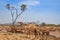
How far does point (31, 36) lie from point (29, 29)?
4.04 feet

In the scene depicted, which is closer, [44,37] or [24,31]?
[44,37]

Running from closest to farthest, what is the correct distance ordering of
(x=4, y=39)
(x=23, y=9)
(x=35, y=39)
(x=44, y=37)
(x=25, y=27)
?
(x=4, y=39) → (x=35, y=39) → (x=44, y=37) → (x=25, y=27) → (x=23, y=9)

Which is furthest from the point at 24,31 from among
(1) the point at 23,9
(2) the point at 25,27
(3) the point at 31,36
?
(1) the point at 23,9

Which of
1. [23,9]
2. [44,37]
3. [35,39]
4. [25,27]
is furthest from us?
[23,9]

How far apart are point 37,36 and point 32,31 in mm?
1167

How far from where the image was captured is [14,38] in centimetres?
1420

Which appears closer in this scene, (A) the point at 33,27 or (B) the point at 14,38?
(B) the point at 14,38

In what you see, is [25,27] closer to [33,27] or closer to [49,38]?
[33,27]

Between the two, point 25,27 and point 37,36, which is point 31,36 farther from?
point 25,27

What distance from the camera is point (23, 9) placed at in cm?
2986

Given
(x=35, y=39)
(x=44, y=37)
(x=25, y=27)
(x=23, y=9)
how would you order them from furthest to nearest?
(x=23, y=9) < (x=25, y=27) < (x=44, y=37) < (x=35, y=39)

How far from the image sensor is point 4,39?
44.7 feet

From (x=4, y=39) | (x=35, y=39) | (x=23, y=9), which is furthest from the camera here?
(x=23, y=9)

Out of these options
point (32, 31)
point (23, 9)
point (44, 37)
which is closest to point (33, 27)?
point (32, 31)
